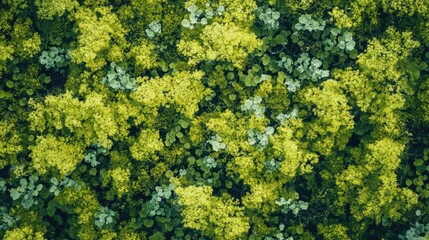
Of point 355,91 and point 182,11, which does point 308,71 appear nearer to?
point 355,91

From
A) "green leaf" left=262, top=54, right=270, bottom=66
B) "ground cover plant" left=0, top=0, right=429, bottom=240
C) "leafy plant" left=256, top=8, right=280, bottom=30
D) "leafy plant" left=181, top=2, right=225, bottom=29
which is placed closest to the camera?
"ground cover plant" left=0, top=0, right=429, bottom=240

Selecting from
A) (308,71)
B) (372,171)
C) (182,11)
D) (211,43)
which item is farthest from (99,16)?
(372,171)

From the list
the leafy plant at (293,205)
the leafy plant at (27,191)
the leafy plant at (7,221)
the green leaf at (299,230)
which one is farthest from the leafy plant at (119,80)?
the green leaf at (299,230)

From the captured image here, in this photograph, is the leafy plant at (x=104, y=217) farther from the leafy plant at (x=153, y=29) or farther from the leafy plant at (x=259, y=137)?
the leafy plant at (x=153, y=29)

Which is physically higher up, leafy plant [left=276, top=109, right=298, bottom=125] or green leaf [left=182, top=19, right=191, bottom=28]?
green leaf [left=182, top=19, right=191, bottom=28]

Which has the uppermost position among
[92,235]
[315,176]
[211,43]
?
[211,43]

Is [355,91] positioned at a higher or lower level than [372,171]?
higher

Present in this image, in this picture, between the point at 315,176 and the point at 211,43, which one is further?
the point at 315,176

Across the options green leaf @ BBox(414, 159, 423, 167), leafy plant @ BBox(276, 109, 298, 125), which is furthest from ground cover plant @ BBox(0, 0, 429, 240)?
green leaf @ BBox(414, 159, 423, 167)

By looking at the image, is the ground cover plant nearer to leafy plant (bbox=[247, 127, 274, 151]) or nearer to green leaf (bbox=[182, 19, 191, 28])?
leafy plant (bbox=[247, 127, 274, 151])
